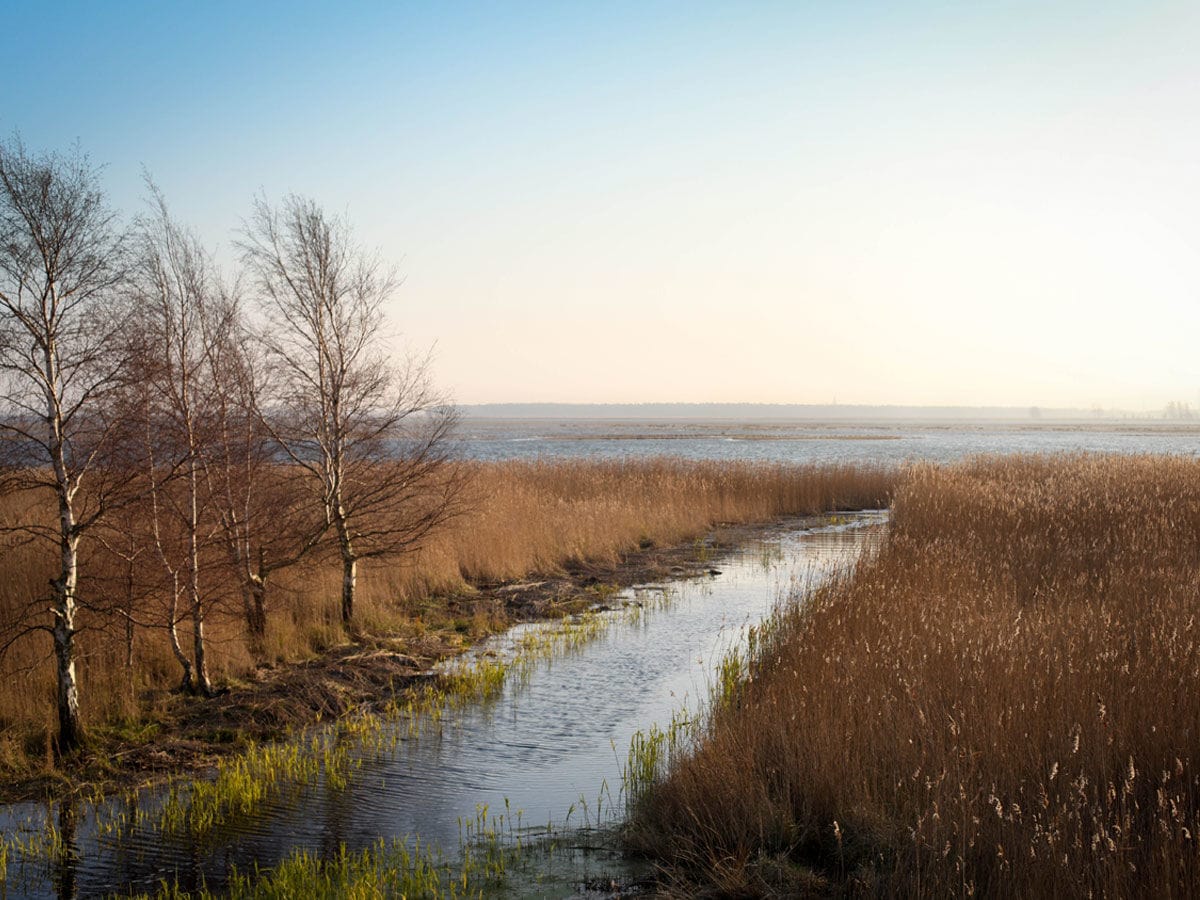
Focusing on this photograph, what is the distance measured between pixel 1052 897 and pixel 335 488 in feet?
36.4

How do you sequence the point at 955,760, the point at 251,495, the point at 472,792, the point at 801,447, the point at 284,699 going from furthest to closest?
the point at 801,447 < the point at 251,495 < the point at 284,699 < the point at 472,792 < the point at 955,760

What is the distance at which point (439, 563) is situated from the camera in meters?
17.7

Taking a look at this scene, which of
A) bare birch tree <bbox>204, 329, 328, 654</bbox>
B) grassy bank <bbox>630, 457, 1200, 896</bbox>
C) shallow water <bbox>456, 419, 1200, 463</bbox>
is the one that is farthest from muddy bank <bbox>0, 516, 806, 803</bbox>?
shallow water <bbox>456, 419, 1200, 463</bbox>

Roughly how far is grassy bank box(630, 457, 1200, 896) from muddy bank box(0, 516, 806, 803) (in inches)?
192

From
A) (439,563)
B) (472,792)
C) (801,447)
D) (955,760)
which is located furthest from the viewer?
(801,447)

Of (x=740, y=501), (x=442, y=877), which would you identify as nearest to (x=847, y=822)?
(x=442, y=877)

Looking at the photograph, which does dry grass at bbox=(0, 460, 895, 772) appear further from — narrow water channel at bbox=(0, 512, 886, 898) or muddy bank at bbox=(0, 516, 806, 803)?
narrow water channel at bbox=(0, 512, 886, 898)

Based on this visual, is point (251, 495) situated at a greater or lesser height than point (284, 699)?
greater

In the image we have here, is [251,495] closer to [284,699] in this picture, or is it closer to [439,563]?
[284,699]

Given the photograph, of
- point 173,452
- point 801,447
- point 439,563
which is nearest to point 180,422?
point 173,452

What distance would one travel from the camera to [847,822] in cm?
606

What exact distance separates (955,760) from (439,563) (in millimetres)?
12879

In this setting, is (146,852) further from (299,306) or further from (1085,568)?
(1085,568)

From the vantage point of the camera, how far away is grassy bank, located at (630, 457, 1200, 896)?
4.92 meters
